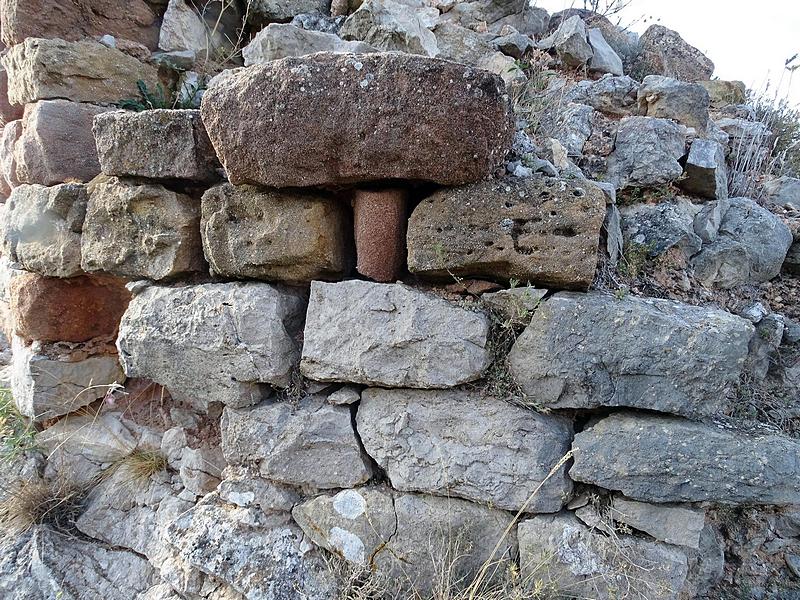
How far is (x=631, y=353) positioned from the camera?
5.66 feet

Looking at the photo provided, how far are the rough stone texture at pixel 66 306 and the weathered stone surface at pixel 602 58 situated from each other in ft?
9.87

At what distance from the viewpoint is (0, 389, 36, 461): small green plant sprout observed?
2.53 m

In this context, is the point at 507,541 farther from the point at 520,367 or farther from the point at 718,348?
the point at 718,348

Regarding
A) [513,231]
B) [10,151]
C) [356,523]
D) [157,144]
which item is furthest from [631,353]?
[10,151]

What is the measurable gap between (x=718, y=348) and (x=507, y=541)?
1020 millimetres

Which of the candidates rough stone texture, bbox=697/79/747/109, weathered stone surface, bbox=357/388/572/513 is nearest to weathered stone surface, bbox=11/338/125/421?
weathered stone surface, bbox=357/388/572/513

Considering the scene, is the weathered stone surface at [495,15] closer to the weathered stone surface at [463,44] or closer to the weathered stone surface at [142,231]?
the weathered stone surface at [463,44]

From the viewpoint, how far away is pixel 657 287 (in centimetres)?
197

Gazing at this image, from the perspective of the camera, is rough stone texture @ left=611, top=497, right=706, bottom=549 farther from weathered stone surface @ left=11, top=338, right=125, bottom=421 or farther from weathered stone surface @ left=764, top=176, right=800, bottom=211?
weathered stone surface @ left=11, top=338, right=125, bottom=421

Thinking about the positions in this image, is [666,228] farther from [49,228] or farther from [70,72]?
[70,72]

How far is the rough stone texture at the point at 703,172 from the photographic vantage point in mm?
2260

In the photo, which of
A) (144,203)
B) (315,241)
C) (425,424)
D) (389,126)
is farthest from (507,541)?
(144,203)

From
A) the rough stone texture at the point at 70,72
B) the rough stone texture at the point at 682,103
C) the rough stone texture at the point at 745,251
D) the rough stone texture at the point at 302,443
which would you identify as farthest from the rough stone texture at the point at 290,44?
the rough stone texture at the point at 745,251

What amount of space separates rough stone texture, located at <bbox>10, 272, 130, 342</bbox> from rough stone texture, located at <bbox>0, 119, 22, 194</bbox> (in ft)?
1.96
